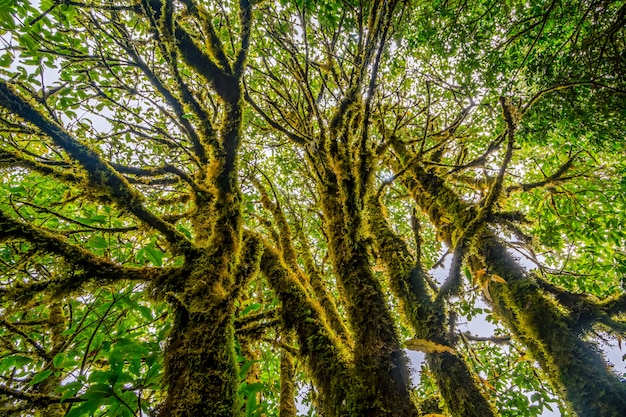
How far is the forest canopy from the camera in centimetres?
185

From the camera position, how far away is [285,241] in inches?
166

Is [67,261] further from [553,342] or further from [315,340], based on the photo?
[553,342]

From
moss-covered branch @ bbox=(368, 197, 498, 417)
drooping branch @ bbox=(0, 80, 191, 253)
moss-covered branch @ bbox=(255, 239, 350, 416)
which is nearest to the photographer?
drooping branch @ bbox=(0, 80, 191, 253)

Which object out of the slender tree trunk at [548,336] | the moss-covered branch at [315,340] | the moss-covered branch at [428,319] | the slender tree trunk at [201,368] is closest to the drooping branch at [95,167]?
the slender tree trunk at [201,368]

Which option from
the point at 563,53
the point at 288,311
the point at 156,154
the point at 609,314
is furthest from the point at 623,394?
the point at 156,154

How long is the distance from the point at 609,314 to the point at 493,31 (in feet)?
13.5

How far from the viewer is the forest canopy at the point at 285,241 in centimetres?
185

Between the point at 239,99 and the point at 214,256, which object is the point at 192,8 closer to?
the point at 239,99

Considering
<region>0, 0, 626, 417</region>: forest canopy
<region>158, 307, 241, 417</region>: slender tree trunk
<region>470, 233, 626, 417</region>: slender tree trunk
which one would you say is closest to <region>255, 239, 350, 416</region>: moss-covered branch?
<region>0, 0, 626, 417</region>: forest canopy

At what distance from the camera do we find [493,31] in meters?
4.20

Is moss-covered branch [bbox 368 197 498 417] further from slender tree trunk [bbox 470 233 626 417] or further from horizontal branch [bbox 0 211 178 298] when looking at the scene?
horizontal branch [bbox 0 211 178 298]

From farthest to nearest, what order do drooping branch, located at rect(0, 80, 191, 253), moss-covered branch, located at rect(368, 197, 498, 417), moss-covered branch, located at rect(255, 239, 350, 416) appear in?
moss-covered branch, located at rect(368, 197, 498, 417)
moss-covered branch, located at rect(255, 239, 350, 416)
drooping branch, located at rect(0, 80, 191, 253)

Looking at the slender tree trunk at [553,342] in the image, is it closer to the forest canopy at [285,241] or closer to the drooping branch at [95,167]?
the forest canopy at [285,241]

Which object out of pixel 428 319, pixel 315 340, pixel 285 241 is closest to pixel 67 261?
pixel 315 340
